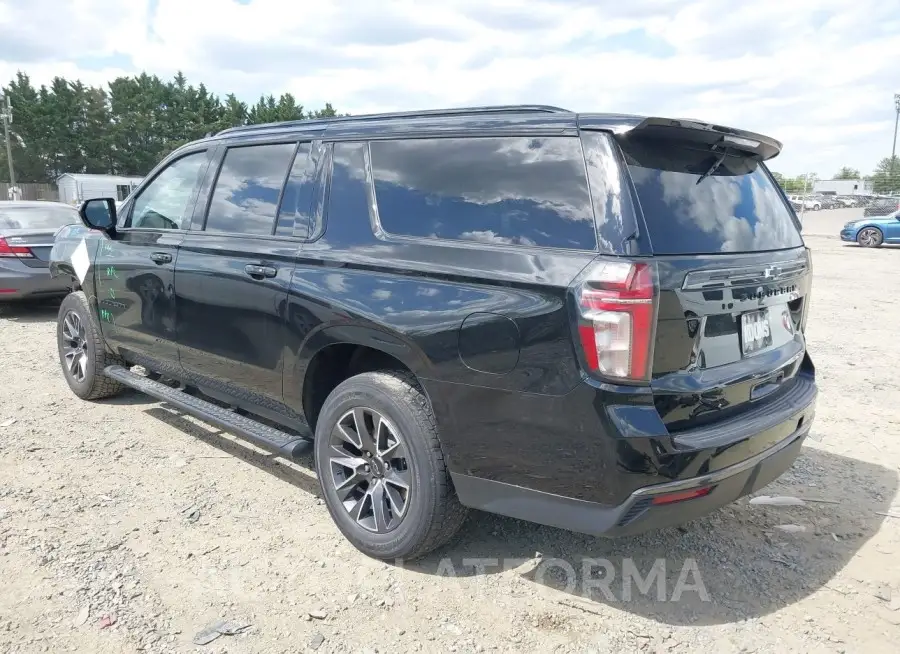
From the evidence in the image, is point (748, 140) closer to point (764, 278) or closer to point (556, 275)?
point (764, 278)

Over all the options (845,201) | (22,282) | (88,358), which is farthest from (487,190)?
(845,201)

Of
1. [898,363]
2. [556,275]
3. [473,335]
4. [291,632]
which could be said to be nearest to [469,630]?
[291,632]

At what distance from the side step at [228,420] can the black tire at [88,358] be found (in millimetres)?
337

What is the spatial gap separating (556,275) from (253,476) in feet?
8.04

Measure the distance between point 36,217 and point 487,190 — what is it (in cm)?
850

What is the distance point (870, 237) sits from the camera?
68.0 feet

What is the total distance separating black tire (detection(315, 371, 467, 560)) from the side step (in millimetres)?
395

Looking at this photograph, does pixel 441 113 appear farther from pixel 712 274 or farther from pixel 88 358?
pixel 88 358

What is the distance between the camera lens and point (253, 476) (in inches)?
157

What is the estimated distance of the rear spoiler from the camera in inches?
96.4

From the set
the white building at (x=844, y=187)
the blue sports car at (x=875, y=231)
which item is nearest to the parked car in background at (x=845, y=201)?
the white building at (x=844, y=187)

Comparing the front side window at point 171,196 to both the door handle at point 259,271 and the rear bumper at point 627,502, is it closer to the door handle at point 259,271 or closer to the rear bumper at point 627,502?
the door handle at point 259,271

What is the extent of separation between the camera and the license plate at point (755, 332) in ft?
8.85

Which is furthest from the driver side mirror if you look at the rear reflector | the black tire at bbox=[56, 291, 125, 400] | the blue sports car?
the blue sports car
